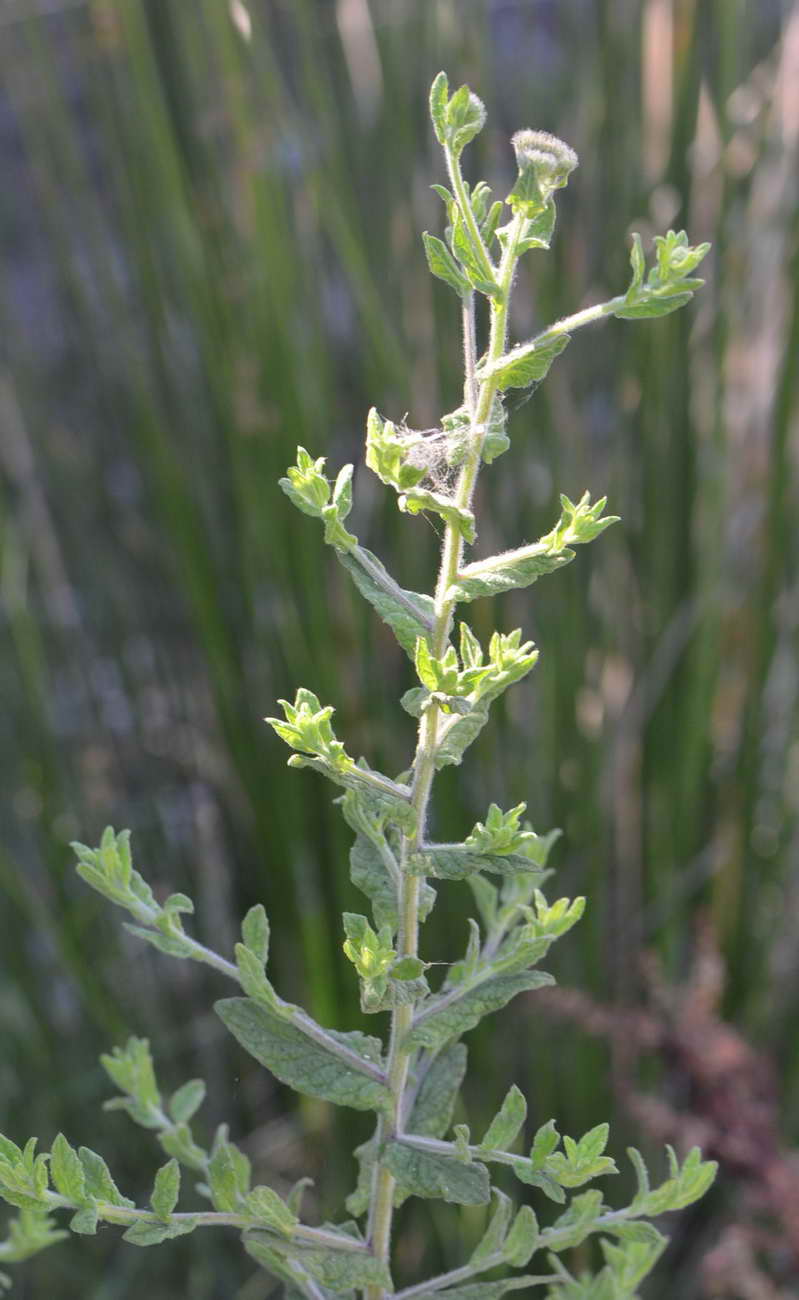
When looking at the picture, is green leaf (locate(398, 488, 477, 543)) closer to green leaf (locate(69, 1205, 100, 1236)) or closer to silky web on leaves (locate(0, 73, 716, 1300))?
silky web on leaves (locate(0, 73, 716, 1300))

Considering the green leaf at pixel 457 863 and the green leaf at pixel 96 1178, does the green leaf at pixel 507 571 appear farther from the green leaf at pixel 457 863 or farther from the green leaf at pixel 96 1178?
the green leaf at pixel 96 1178

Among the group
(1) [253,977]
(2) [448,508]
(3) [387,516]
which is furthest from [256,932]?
(3) [387,516]

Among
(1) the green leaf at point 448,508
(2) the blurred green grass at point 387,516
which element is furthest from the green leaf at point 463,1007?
(2) the blurred green grass at point 387,516

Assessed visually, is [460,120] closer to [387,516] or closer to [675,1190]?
[675,1190]

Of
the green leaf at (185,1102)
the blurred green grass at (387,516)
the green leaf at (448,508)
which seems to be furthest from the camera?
the blurred green grass at (387,516)

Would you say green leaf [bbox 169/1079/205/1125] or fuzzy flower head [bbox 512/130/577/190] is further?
green leaf [bbox 169/1079/205/1125]

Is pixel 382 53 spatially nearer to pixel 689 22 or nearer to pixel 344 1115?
pixel 689 22

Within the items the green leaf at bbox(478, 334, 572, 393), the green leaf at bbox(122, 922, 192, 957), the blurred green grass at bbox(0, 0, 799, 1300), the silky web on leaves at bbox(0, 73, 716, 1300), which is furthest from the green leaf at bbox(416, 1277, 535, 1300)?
the blurred green grass at bbox(0, 0, 799, 1300)

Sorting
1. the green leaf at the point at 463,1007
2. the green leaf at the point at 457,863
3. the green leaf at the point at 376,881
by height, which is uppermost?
the green leaf at the point at 457,863
